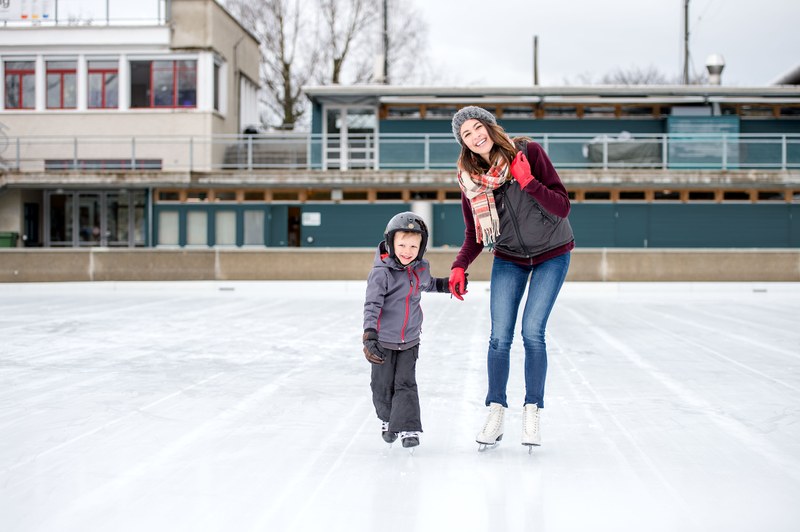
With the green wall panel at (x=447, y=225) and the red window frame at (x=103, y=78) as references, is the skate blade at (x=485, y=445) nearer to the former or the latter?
the green wall panel at (x=447, y=225)

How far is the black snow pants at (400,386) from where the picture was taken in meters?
4.76

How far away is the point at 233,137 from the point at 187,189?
88.2 inches

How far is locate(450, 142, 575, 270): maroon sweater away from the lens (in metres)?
4.49

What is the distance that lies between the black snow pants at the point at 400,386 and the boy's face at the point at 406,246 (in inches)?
19.6

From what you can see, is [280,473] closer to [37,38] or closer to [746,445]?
[746,445]

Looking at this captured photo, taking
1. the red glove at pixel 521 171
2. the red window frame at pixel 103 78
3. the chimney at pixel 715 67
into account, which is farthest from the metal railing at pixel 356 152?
the red glove at pixel 521 171

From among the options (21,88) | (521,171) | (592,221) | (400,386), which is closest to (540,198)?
(521,171)

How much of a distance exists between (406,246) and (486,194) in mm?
484

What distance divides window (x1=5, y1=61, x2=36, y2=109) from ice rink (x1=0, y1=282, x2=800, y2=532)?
859 inches

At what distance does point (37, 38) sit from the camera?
30578mm

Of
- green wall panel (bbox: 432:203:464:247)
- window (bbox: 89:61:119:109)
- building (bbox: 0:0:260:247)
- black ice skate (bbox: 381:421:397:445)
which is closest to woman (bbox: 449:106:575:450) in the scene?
black ice skate (bbox: 381:421:397:445)

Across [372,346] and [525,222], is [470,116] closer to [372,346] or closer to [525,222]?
[525,222]

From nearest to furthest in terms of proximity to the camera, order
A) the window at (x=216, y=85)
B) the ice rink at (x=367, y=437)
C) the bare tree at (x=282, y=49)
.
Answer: the ice rink at (x=367, y=437), the window at (x=216, y=85), the bare tree at (x=282, y=49)

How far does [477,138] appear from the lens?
15.1 ft
